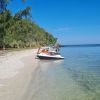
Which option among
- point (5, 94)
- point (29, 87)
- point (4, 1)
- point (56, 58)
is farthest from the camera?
point (56, 58)

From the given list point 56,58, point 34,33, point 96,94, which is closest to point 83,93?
point 96,94

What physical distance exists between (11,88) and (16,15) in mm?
28547

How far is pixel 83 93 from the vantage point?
14750 mm

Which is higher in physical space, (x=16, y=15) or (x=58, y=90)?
(x=16, y=15)

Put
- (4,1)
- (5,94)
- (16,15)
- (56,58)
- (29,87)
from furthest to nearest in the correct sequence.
Answer: (56,58), (16,15), (4,1), (29,87), (5,94)

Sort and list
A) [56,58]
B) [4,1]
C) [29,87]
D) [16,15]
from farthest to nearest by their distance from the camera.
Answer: [56,58] < [16,15] < [4,1] < [29,87]

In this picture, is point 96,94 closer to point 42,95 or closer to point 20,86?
point 42,95

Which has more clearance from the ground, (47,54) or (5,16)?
(5,16)

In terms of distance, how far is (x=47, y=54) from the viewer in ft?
151

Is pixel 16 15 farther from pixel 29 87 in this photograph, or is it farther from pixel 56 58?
pixel 29 87

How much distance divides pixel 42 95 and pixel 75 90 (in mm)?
2442

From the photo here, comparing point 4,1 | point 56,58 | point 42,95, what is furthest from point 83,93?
point 56,58

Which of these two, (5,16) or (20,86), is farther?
(5,16)

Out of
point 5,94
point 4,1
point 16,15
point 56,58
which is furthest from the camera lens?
point 56,58
